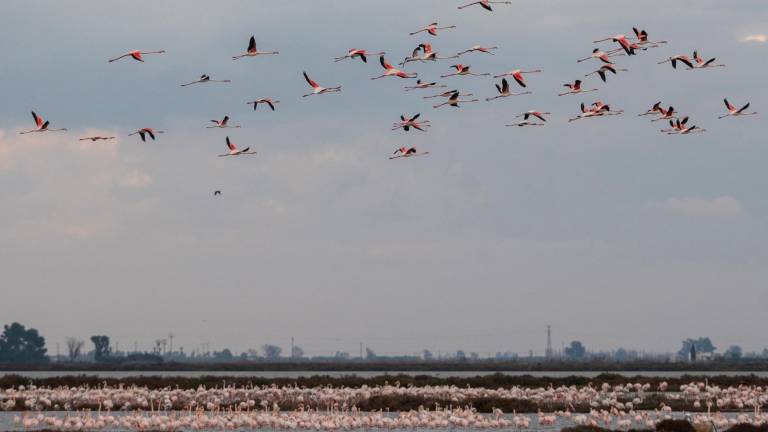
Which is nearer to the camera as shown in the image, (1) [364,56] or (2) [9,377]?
(1) [364,56]

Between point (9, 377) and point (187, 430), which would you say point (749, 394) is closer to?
point (187, 430)

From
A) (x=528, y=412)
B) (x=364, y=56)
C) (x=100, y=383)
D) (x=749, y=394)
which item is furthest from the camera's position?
(x=100, y=383)

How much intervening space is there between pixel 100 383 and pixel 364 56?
3988cm

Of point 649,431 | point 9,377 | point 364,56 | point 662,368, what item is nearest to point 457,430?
point 649,431

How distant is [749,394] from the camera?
57875 mm

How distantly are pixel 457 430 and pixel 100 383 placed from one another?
34.9m

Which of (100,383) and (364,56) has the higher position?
(364,56)

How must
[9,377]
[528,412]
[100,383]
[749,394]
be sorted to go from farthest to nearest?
1. [9,377]
2. [100,383]
3. [749,394]
4. [528,412]

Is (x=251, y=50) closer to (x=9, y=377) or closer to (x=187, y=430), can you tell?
(x=187, y=430)

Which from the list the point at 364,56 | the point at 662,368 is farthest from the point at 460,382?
the point at 662,368

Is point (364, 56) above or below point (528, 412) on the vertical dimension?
above

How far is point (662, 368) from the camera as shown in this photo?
514 ft

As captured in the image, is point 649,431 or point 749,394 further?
point 749,394

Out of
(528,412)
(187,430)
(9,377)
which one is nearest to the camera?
(187,430)
